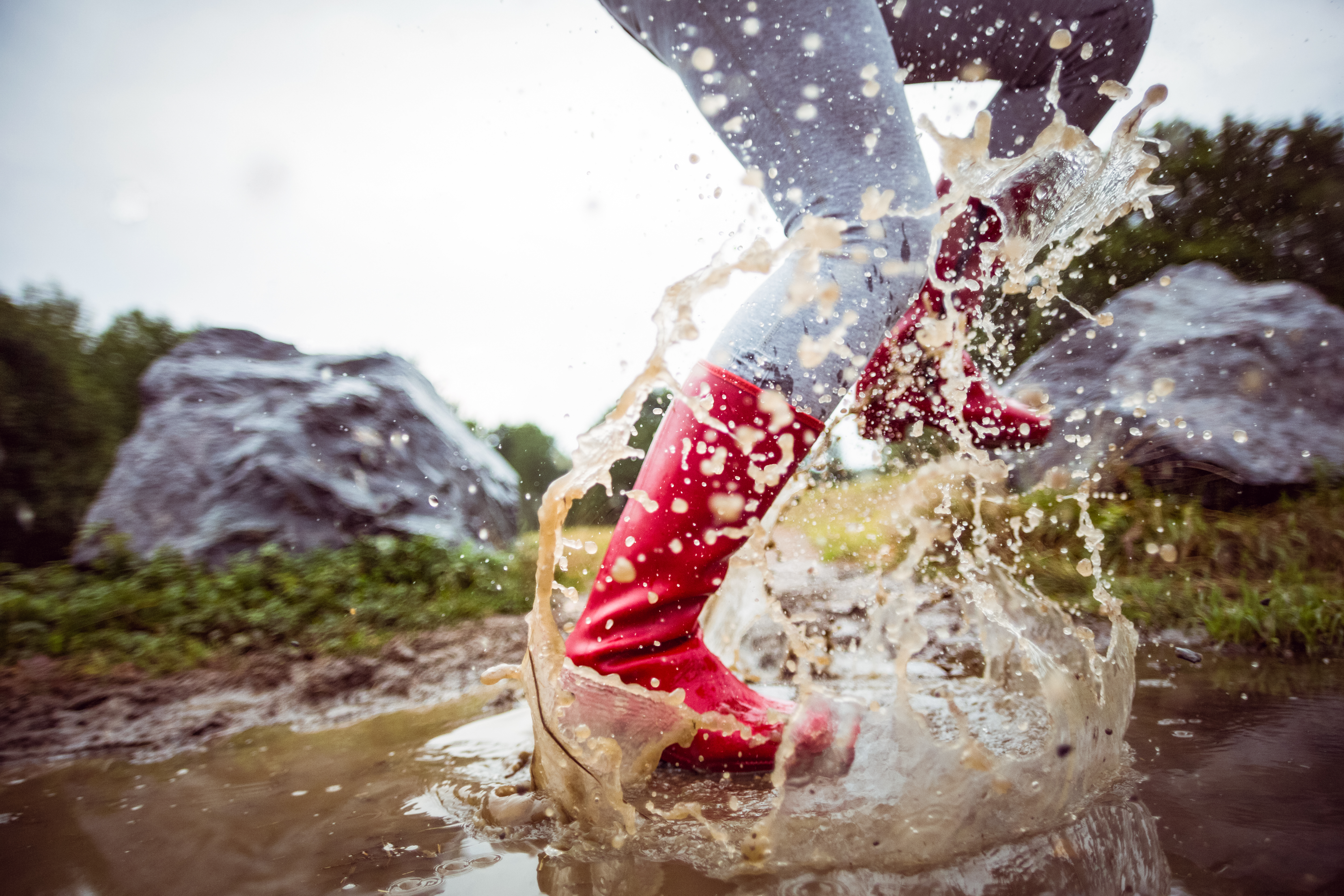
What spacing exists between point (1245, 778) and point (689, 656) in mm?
718

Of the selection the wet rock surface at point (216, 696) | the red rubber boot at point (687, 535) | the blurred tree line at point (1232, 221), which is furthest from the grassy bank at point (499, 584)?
the blurred tree line at point (1232, 221)

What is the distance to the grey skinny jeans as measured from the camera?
84 cm

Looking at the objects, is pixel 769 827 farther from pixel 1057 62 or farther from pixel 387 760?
pixel 1057 62

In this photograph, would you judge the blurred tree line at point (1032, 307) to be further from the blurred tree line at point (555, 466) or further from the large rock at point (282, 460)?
the large rock at point (282, 460)

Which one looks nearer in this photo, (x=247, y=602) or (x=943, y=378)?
(x=943, y=378)

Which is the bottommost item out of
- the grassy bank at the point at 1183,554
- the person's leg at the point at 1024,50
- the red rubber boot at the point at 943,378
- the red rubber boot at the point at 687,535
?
the grassy bank at the point at 1183,554

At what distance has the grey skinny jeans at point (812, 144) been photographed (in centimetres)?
84

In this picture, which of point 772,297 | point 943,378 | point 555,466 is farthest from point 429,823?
point 555,466

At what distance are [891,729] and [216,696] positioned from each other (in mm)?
1640

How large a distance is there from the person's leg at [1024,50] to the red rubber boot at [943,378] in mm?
204

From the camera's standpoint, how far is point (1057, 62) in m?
1.09

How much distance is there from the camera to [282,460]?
315cm

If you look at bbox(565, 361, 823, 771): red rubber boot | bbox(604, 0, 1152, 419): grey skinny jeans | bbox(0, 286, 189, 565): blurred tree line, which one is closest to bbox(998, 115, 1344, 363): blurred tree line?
bbox(604, 0, 1152, 419): grey skinny jeans

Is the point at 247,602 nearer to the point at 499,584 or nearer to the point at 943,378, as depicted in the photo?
the point at 499,584
